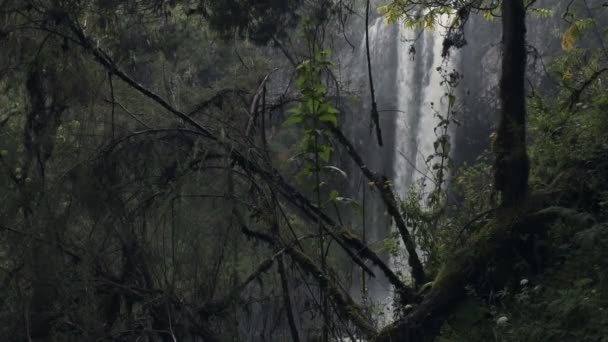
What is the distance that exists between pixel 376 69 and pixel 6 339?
85.5 ft

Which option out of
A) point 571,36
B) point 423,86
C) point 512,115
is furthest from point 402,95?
point 512,115

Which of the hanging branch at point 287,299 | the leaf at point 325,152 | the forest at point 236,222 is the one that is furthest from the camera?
the hanging branch at point 287,299

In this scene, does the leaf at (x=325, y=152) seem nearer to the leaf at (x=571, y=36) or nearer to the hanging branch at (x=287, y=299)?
the hanging branch at (x=287, y=299)

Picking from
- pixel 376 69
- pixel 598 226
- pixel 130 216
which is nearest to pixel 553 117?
pixel 598 226

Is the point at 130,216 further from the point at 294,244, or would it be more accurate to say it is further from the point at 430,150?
the point at 430,150

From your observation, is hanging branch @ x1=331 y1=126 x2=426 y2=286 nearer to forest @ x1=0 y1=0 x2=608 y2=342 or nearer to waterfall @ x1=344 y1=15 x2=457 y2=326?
forest @ x1=0 y1=0 x2=608 y2=342

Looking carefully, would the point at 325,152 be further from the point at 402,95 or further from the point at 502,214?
the point at 402,95

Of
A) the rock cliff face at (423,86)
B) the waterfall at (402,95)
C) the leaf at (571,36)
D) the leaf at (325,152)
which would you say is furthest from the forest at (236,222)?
the waterfall at (402,95)

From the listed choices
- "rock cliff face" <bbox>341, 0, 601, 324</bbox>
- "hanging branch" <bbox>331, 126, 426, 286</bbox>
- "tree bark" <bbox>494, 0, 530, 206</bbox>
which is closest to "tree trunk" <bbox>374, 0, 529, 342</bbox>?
"tree bark" <bbox>494, 0, 530, 206</bbox>

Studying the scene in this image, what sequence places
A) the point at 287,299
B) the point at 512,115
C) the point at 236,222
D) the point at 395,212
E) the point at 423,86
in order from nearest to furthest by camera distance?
1. the point at 236,222
2. the point at 287,299
3. the point at 512,115
4. the point at 395,212
5. the point at 423,86

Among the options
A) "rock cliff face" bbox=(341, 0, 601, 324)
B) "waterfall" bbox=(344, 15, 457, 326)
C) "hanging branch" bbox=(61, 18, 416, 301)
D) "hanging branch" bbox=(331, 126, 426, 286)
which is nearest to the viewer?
"hanging branch" bbox=(61, 18, 416, 301)

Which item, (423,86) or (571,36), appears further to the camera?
(423,86)

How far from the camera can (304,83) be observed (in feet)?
17.2

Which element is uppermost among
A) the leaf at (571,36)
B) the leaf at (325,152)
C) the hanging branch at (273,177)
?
the leaf at (571,36)
